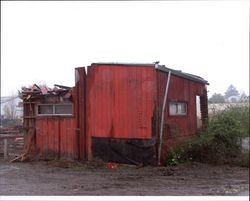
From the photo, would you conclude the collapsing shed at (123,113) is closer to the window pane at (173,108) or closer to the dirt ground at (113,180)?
the window pane at (173,108)

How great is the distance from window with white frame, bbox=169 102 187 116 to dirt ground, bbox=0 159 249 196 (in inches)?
82.7

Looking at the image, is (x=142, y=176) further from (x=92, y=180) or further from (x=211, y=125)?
(x=211, y=125)

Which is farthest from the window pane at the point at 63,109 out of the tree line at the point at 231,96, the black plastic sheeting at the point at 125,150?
the tree line at the point at 231,96

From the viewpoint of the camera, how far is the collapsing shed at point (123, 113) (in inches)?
480

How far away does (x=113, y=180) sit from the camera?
9.49 meters

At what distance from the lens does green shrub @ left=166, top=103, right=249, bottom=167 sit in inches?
198

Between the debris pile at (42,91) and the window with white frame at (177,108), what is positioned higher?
the debris pile at (42,91)

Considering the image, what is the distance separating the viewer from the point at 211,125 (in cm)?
802

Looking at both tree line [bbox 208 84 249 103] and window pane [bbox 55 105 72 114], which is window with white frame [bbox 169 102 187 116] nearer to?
window pane [bbox 55 105 72 114]

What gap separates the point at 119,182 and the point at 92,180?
3.16ft

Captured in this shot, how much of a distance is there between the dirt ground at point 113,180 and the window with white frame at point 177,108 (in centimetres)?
210

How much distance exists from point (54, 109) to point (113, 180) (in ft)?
20.0

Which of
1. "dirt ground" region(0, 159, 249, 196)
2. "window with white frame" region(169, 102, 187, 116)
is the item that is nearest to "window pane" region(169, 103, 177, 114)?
"window with white frame" region(169, 102, 187, 116)

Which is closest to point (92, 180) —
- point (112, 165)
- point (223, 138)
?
point (112, 165)
